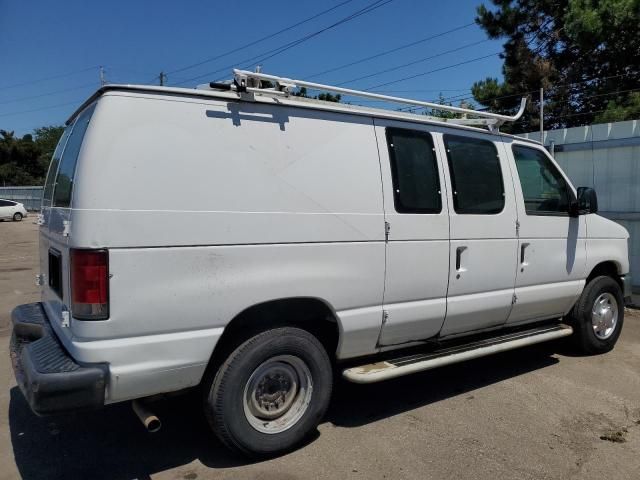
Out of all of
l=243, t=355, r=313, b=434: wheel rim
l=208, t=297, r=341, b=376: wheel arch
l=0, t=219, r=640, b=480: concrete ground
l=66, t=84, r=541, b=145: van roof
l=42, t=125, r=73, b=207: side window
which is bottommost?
l=0, t=219, r=640, b=480: concrete ground

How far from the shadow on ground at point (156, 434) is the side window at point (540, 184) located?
1.65m

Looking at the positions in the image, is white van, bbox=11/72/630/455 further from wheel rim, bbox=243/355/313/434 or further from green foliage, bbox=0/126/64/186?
green foliage, bbox=0/126/64/186

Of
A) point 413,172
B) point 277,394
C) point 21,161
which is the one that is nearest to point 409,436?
point 277,394

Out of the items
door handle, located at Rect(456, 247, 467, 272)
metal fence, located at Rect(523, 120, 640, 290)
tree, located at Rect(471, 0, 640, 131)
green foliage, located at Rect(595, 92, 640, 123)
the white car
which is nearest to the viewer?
door handle, located at Rect(456, 247, 467, 272)

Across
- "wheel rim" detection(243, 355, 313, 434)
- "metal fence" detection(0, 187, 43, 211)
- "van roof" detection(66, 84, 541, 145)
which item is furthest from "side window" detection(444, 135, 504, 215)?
"metal fence" detection(0, 187, 43, 211)

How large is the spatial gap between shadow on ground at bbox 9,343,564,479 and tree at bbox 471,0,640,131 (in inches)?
627

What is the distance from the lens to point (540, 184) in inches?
205

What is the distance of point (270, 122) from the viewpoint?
352 cm

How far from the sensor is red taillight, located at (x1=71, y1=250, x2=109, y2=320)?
288 centimetres

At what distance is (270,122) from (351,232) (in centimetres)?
92

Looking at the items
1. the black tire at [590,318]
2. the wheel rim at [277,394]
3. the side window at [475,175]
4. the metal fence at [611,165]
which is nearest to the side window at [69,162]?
the wheel rim at [277,394]

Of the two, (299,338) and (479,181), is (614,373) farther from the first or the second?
(299,338)

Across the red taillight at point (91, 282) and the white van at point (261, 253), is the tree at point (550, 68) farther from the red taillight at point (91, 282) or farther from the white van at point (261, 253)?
the red taillight at point (91, 282)

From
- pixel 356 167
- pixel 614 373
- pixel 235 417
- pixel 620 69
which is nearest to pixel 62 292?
pixel 235 417
